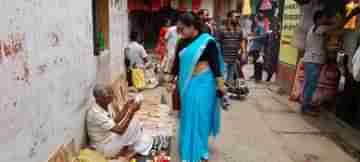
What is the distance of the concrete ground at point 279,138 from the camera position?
3812 mm

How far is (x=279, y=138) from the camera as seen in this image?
14.4ft

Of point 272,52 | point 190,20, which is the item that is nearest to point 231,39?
point 272,52

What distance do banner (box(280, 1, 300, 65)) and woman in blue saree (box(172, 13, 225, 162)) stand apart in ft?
12.5

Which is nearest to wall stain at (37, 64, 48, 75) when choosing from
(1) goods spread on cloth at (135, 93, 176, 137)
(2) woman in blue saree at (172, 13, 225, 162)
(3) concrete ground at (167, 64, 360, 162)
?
(2) woman in blue saree at (172, 13, 225, 162)

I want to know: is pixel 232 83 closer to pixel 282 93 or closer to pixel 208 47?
pixel 282 93

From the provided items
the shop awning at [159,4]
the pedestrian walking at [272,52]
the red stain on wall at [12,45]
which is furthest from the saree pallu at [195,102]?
the shop awning at [159,4]

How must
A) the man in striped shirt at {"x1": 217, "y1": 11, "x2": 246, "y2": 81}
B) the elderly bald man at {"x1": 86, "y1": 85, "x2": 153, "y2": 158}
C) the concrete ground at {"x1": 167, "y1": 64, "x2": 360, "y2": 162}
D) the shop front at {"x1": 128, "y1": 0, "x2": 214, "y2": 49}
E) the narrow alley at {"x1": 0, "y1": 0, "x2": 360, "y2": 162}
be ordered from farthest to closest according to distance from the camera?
the shop front at {"x1": 128, "y1": 0, "x2": 214, "y2": 49}, the man in striped shirt at {"x1": 217, "y1": 11, "x2": 246, "y2": 81}, the concrete ground at {"x1": 167, "y1": 64, "x2": 360, "y2": 162}, the elderly bald man at {"x1": 86, "y1": 85, "x2": 153, "y2": 158}, the narrow alley at {"x1": 0, "y1": 0, "x2": 360, "y2": 162}

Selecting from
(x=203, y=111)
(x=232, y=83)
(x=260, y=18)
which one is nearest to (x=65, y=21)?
(x=203, y=111)

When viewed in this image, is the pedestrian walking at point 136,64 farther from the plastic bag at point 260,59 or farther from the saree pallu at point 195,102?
the saree pallu at point 195,102

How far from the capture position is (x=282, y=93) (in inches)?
282

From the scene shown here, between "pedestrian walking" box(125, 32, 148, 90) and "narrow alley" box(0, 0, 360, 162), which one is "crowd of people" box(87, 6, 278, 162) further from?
"pedestrian walking" box(125, 32, 148, 90)

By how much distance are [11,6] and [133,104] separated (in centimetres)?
184

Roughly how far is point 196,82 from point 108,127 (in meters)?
1.03

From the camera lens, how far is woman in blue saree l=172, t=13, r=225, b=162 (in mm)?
3250
